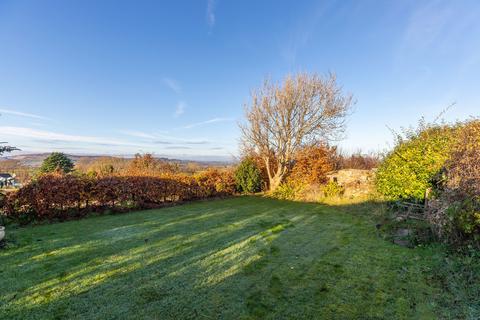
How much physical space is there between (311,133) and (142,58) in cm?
989

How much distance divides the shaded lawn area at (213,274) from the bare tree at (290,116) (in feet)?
22.8

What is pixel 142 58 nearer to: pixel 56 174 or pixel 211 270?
pixel 56 174

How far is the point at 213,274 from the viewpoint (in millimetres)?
3283

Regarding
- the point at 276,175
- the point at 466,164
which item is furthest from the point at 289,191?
the point at 466,164

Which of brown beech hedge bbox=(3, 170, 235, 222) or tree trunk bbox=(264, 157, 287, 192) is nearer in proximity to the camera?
brown beech hedge bbox=(3, 170, 235, 222)

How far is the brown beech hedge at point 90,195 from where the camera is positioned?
20.5ft

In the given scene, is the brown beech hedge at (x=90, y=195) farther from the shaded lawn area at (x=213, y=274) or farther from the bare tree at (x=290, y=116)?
the bare tree at (x=290, y=116)

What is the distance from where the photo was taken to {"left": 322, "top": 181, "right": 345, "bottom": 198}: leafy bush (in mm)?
9859

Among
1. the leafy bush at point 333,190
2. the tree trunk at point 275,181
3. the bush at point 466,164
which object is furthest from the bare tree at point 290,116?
the bush at point 466,164

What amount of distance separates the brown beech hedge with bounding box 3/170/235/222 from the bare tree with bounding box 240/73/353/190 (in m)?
4.55

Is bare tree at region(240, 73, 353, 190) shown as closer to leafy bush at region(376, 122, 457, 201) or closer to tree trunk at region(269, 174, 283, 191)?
tree trunk at region(269, 174, 283, 191)

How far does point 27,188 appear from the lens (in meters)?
6.29

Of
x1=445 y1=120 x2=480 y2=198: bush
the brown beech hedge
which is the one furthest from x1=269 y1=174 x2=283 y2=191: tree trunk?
x1=445 y1=120 x2=480 y2=198: bush

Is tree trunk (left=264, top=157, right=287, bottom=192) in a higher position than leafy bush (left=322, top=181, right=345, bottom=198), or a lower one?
higher
